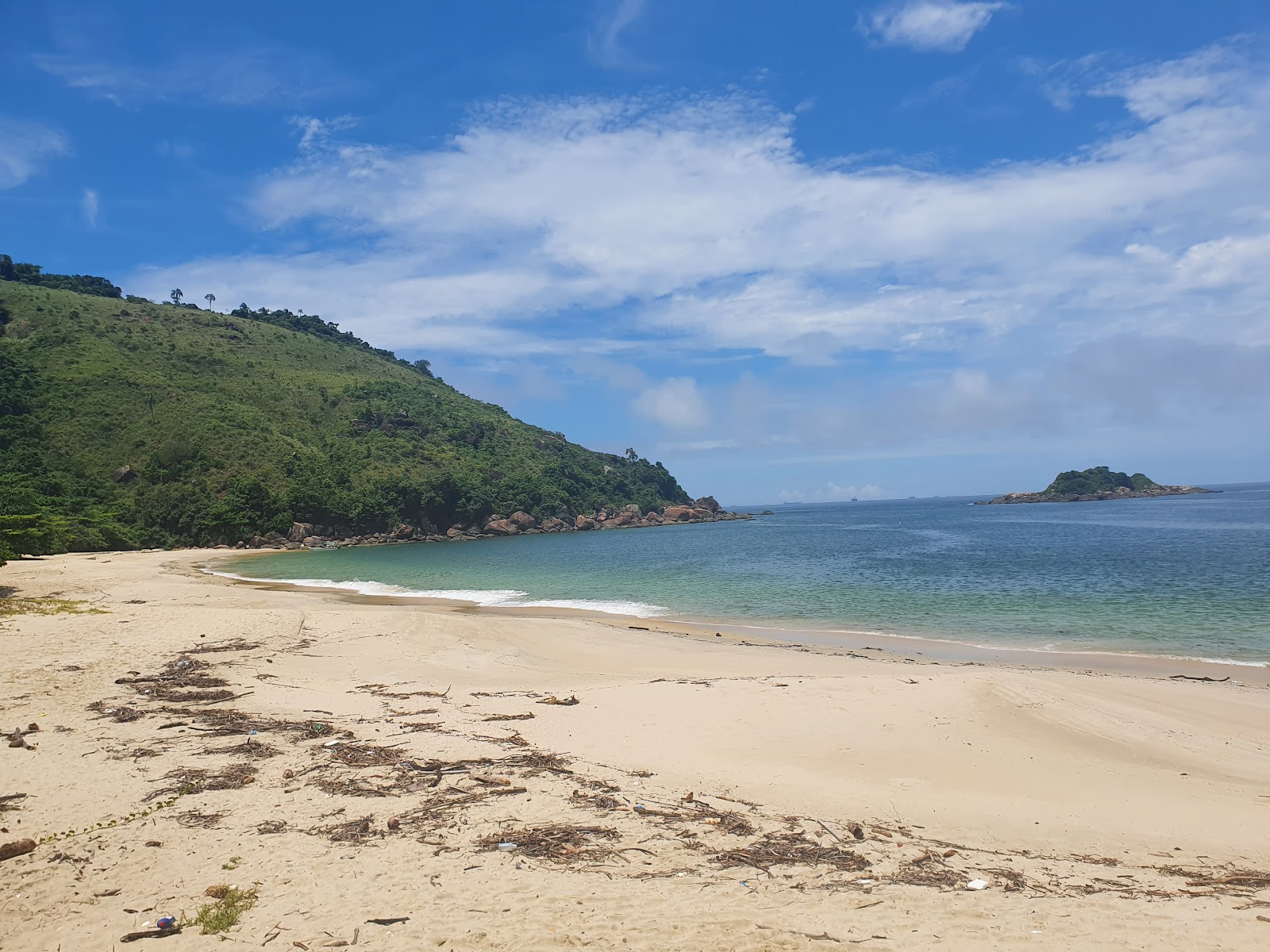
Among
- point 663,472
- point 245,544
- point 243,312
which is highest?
point 243,312

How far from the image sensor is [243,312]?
5822 inches

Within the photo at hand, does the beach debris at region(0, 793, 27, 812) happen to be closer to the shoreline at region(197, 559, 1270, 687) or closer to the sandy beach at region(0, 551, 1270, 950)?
the sandy beach at region(0, 551, 1270, 950)

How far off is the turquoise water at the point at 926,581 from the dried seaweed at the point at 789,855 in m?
15.6

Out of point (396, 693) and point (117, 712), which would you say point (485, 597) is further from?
point (117, 712)

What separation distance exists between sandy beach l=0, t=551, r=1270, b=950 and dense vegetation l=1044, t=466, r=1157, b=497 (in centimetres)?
18788

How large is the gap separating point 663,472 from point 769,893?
14378 centimetres

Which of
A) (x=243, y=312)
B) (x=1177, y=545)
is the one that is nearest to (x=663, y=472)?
(x=243, y=312)

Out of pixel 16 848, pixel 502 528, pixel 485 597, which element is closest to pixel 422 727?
pixel 16 848

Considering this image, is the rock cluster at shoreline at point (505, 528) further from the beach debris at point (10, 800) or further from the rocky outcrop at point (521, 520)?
the beach debris at point (10, 800)

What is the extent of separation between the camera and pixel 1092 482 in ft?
570

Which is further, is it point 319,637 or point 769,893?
point 319,637

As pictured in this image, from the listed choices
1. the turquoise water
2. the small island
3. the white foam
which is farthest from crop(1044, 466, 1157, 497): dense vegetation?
the white foam

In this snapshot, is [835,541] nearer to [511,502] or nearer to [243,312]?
[511,502]

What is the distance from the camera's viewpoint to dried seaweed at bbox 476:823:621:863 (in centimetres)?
582
